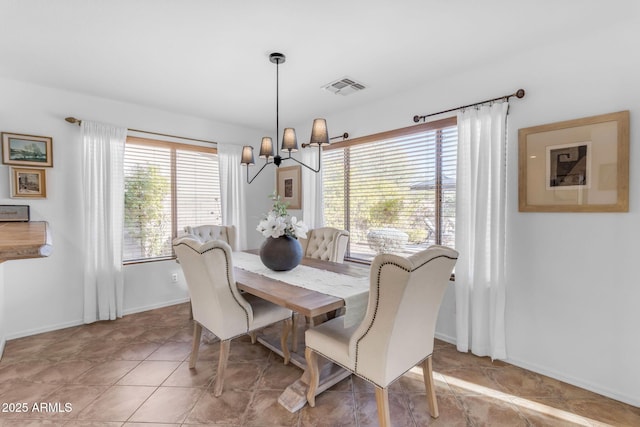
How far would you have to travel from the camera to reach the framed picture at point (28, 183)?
9.11 feet

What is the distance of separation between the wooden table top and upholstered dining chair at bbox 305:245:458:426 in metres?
0.22

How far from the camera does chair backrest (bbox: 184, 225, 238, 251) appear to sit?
132 inches

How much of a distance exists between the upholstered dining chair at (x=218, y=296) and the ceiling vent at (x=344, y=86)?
1.89 metres

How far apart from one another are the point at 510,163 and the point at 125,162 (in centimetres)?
394

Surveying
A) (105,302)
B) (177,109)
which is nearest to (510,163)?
(177,109)

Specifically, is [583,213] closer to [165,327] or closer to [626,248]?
[626,248]

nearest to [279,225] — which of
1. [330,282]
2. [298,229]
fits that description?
[298,229]

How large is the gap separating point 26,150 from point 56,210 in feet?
1.99

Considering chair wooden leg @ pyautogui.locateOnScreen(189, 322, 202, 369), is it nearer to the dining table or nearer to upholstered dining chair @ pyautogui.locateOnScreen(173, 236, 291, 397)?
upholstered dining chair @ pyautogui.locateOnScreen(173, 236, 291, 397)

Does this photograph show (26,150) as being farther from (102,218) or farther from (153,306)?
(153,306)

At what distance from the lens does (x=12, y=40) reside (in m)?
2.10

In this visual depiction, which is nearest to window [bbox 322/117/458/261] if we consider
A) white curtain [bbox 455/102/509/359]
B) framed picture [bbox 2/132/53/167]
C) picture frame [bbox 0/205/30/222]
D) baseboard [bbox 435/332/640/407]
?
white curtain [bbox 455/102/509/359]

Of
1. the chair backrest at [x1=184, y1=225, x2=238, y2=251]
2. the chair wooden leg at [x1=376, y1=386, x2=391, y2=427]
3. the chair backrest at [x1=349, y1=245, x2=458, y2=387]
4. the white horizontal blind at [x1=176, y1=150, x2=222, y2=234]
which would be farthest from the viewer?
the white horizontal blind at [x1=176, y1=150, x2=222, y2=234]

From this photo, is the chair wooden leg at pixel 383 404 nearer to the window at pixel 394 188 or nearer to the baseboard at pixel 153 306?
the window at pixel 394 188
